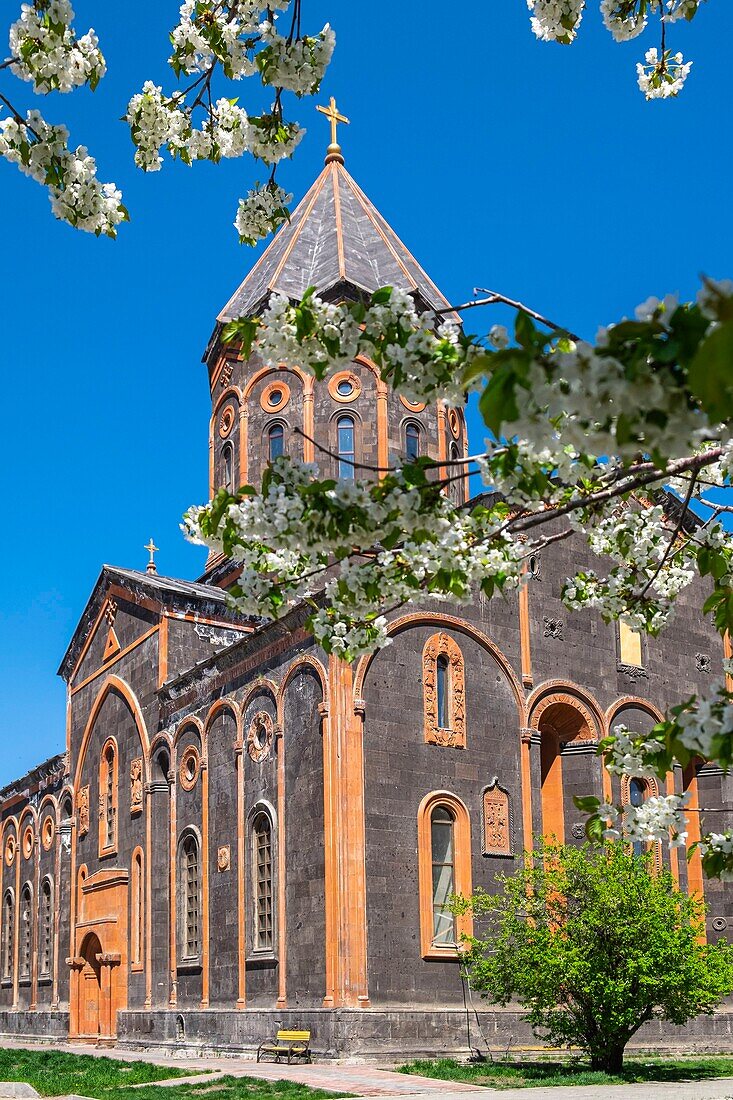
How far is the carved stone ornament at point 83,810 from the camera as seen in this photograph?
1266 inches

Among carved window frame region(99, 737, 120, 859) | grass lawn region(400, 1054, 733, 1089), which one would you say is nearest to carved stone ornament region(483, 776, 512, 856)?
grass lawn region(400, 1054, 733, 1089)

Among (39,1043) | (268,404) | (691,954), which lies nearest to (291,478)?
(691,954)

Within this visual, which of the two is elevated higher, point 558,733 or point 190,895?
point 558,733

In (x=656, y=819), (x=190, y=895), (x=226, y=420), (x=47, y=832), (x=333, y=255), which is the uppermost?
(x=333, y=255)

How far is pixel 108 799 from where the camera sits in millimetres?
31000

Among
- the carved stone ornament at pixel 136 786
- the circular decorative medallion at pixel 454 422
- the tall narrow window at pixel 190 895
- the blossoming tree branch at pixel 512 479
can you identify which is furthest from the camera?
the circular decorative medallion at pixel 454 422

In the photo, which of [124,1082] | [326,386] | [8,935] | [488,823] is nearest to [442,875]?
[488,823]

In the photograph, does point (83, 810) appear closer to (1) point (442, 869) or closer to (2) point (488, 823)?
(1) point (442, 869)

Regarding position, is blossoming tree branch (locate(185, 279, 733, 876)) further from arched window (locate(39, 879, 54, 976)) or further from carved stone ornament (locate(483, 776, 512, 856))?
arched window (locate(39, 879, 54, 976))

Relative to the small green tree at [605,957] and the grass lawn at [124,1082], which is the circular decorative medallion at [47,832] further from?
the small green tree at [605,957]

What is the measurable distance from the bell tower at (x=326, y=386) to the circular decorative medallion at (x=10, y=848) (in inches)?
559

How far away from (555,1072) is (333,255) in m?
18.6

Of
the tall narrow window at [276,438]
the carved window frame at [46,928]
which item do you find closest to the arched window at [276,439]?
the tall narrow window at [276,438]

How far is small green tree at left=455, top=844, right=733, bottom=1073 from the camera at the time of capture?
692 inches
